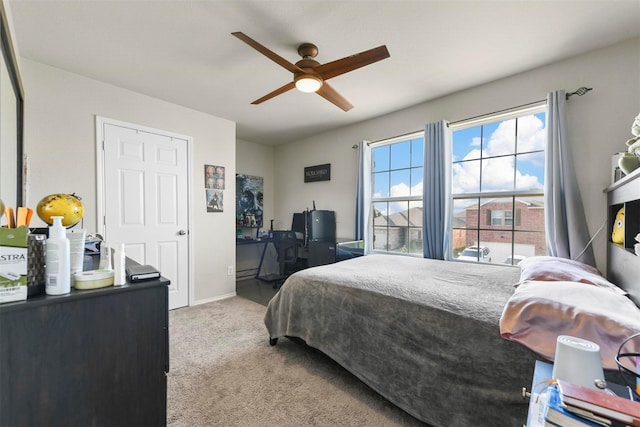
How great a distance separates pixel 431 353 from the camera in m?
1.34

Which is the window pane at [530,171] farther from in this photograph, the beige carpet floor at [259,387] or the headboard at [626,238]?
the beige carpet floor at [259,387]

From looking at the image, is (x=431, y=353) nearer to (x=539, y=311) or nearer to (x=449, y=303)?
(x=449, y=303)

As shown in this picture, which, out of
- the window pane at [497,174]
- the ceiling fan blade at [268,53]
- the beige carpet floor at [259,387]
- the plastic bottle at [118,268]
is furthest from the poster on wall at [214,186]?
the window pane at [497,174]

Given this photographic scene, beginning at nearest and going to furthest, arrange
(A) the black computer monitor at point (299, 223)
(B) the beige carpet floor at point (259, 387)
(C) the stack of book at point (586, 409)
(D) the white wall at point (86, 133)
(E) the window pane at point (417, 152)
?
1. (C) the stack of book at point (586, 409)
2. (B) the beige carpet floor at point (259, 387)
3. (D) the white wall at point (86, 133)
4. (E) the window pane at point (417, 152)
5. (A) the black computer monitor at point (299, 223)

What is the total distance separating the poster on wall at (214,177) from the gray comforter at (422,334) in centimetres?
203

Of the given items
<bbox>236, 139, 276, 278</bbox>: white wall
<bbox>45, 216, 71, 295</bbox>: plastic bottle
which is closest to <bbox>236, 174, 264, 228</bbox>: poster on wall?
<bbox>236, 139, 276, 278</bbox>: white wall

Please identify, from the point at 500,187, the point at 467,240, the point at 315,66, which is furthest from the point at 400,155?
the point at 315,66

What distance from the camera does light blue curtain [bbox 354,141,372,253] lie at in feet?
11.8

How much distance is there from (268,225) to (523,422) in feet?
14.6

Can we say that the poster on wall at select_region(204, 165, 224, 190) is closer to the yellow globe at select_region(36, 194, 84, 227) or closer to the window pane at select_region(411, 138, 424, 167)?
the yellow globe at select_region(36, 194, 84, 227)

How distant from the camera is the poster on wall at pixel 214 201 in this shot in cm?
348

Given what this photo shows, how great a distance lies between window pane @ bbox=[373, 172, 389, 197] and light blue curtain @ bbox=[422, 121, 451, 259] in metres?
0.72

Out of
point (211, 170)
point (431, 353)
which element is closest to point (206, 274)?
point (211, 170)

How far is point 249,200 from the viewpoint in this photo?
4.72 metres
